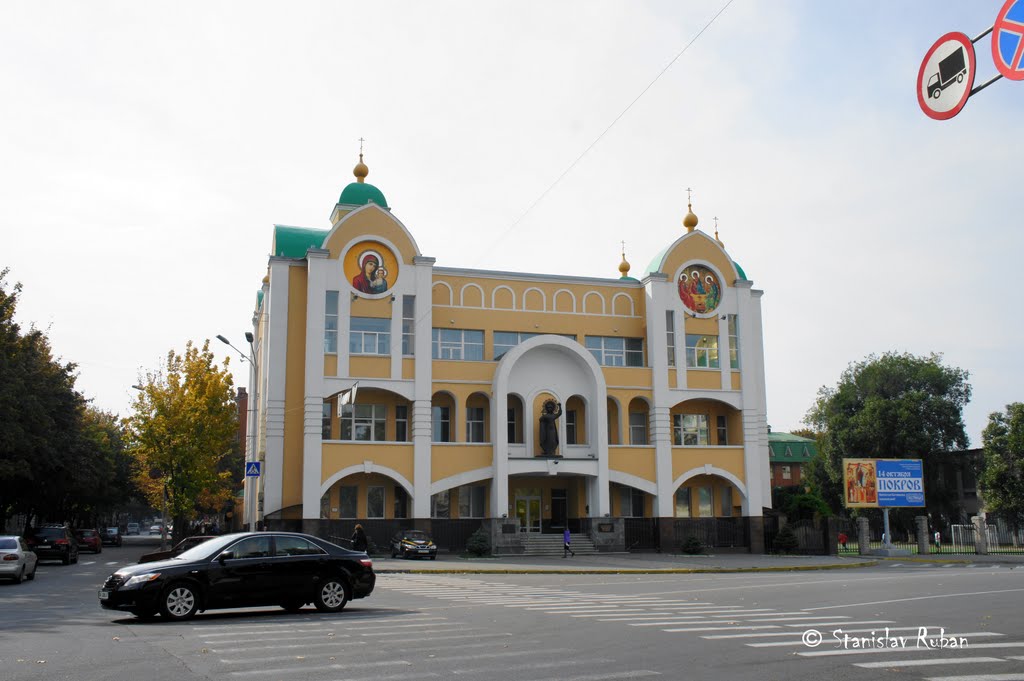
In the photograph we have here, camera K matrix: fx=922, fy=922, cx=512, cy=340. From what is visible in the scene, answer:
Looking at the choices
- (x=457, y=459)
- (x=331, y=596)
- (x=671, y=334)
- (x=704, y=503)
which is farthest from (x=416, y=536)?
(x=331, y=596)

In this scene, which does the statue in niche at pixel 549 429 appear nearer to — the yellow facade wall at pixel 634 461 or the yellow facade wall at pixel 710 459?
the yellow facade wall at pixel 634 461

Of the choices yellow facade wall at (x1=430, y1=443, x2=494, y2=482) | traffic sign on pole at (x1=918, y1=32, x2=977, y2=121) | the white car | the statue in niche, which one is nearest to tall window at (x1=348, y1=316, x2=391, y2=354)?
yellow facade wall at (x1=430, y1=443, x2=494, y2=482)

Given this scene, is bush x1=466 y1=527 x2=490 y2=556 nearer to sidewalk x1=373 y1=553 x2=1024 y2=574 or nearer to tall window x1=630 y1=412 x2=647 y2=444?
sidewalk x1=373 y1=553 x2=1024 y2=574

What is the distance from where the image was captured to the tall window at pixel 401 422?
44.1m

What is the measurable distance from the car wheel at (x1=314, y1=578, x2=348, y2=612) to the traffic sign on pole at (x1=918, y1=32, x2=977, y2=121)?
476 inches

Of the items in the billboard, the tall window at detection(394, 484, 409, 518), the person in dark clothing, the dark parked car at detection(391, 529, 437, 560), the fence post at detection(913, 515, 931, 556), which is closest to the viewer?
the person in dark clothing

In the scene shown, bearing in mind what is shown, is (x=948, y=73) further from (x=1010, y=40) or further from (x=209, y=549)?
(x=209, y=549)

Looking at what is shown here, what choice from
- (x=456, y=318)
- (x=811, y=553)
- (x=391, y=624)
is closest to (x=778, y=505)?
(x=811, y=553)

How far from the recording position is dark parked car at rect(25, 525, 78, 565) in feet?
119

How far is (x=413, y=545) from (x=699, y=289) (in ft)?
68.4

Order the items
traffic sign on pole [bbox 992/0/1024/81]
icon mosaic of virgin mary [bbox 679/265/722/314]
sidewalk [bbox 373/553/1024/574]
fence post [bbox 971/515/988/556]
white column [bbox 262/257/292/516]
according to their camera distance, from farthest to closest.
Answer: icon mosaic of virgin mary [bbox 679/265/722/314] < fence post [bbox 971/515/988/556] < white column [bbox 262/257/292/516] < sidewalk [bbox 373/553/1024/574] < traffic sign on pole [bbox 992/0/1024/81]

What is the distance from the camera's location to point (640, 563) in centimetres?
3603

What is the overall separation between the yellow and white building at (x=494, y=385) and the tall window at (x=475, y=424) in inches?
2.8

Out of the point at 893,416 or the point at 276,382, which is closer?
the point at 276,382
